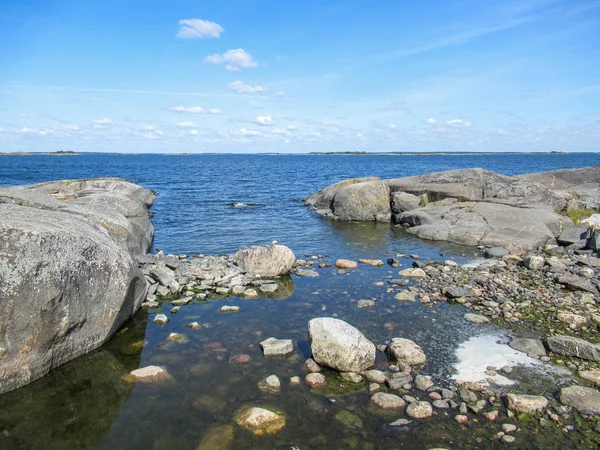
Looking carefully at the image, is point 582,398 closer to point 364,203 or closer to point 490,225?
point 490,225

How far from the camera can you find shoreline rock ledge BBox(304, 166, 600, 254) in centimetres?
1869

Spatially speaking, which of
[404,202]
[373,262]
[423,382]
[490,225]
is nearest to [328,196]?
[404,202]

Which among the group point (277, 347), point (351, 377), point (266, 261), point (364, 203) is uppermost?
point (364, 203)

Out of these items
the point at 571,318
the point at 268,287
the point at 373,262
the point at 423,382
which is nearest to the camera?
the point at 423,382

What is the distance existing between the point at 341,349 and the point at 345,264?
7.49 metres

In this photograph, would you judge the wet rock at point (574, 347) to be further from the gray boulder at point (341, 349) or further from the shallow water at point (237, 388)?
the gray boulder at point (341, 349)

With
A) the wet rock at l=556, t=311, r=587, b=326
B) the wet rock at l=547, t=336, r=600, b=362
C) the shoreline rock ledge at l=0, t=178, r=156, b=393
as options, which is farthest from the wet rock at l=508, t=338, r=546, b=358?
the shoreline rock ledge at l=0, t=178, r=156, b=393

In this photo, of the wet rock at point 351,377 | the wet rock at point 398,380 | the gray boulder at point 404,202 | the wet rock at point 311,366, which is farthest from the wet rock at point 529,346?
the gray boulder at point 404,202

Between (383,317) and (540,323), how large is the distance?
3.86 metres

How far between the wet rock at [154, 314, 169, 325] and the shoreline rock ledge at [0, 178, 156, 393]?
0.67 m

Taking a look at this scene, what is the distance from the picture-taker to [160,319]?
1040 cm

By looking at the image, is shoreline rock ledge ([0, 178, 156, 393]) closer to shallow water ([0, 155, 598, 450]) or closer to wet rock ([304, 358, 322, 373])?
Answer: shallow water ([0, 155, 598, 450])

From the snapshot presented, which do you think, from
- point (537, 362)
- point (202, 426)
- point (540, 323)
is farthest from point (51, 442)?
point (540, 323)

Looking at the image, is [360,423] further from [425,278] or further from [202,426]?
[425,278]
